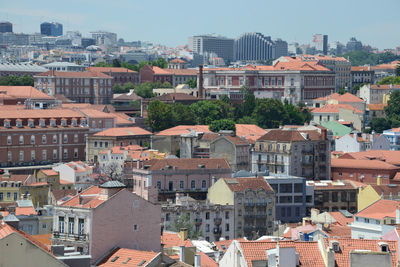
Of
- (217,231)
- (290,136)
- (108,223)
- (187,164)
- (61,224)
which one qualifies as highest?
(108,223)

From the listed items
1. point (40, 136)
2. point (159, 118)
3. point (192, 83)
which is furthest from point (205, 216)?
point (192, 83)

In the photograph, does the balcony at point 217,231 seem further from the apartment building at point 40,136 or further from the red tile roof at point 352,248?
the apartment building at point 40,136

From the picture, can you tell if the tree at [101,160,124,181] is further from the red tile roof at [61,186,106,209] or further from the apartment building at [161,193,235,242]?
the red tile roof at [61,186,106,209]

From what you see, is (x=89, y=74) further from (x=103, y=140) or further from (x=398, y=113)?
(x=103, y=140)

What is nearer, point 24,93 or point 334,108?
point 24,93

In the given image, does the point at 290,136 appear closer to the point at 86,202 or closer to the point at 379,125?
the point at 379,125

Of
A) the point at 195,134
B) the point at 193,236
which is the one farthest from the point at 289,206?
the point at 195,134
